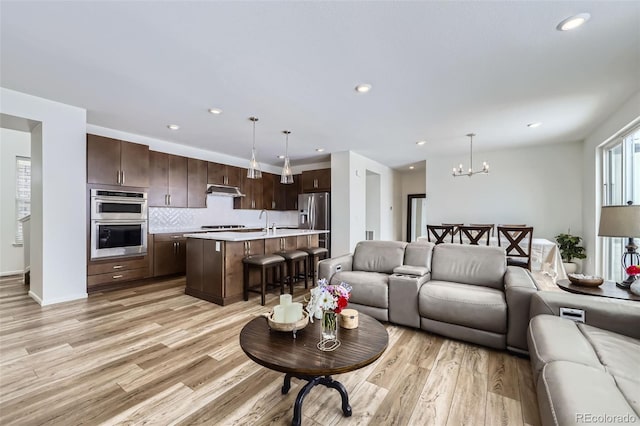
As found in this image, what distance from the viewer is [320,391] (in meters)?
1.80

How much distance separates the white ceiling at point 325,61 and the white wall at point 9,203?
243 centimetres

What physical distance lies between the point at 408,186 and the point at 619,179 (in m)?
5.15

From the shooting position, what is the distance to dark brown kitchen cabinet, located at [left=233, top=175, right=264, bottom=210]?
20.9 feet

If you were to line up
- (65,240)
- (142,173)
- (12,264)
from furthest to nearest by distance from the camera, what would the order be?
(12,264), (142,173), (65,240)

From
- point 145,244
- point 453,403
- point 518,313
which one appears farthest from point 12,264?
point 518,313

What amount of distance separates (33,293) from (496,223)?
8.20 metres

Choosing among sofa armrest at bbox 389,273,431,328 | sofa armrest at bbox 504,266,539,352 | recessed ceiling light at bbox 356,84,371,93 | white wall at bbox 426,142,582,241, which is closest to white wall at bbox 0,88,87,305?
recessed ceiling light at bbox 356,84,371,93

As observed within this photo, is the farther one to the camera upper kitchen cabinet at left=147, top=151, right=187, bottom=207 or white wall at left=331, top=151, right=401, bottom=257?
white wall at left=331, top=151, right=401, bottom=257

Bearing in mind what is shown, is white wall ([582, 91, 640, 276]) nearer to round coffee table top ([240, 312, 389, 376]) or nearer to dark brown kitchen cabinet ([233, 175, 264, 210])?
round coffee table top ([240, 312, 389, 376])

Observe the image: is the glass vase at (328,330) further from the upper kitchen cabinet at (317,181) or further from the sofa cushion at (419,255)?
the upper kitchen cabinet at (317,181)

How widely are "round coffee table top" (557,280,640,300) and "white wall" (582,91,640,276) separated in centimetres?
255

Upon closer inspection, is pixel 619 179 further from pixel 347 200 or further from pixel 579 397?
pixel 579 397

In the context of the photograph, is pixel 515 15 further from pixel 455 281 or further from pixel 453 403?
pixel 453 403

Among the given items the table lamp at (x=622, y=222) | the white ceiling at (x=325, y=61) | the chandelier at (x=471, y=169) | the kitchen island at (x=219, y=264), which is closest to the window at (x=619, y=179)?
the white ceiling at (x=325, y=61)
